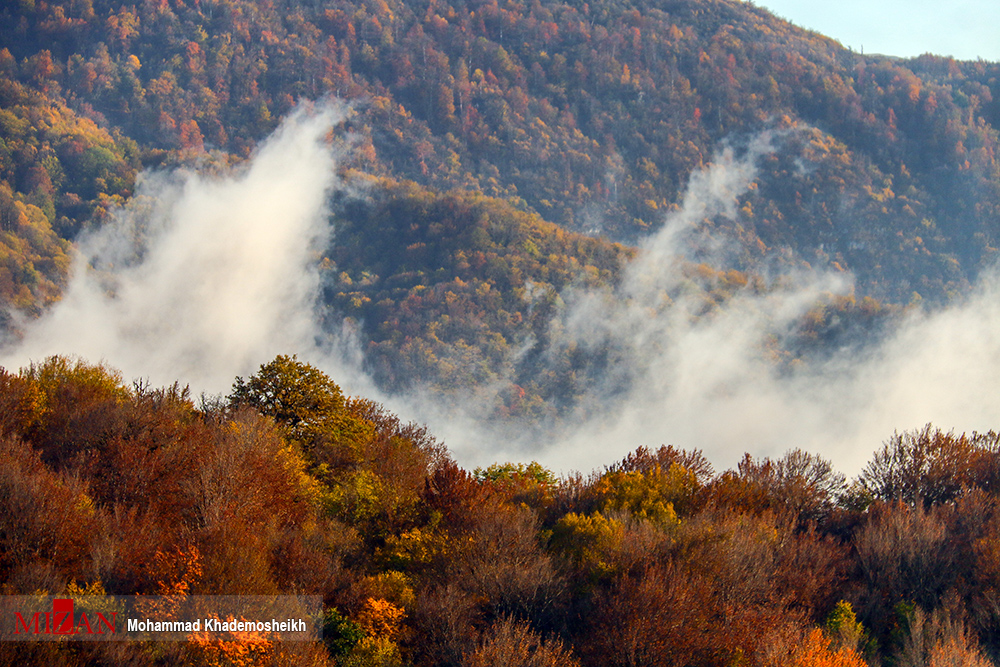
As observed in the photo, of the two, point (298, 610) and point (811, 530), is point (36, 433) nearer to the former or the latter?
point (298, 610)

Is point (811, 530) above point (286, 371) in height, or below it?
below

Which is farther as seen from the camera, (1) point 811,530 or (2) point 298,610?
(1) point 811,530

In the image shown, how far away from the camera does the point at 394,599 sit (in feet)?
161

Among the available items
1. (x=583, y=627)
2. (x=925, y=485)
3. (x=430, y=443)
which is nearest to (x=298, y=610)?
(x=583, y=627)

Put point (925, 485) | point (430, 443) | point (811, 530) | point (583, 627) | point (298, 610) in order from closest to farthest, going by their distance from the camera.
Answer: point (298, 610) → point (583, 627) → point (811, 530) → point (925, 485) → point (430, 443)

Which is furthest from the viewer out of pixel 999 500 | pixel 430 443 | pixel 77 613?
pixel 430 443

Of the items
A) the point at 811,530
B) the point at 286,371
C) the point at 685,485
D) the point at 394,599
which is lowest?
the point at 394,599

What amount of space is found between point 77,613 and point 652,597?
26360mm

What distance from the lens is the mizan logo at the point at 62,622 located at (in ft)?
115

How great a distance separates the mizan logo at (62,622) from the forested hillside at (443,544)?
738 millimetres

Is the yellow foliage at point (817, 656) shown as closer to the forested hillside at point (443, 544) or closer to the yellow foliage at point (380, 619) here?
the forested hillside at point (443, 544)

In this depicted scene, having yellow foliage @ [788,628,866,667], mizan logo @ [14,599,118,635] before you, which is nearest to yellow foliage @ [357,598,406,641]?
mizan logo @ [14,599,118,635]

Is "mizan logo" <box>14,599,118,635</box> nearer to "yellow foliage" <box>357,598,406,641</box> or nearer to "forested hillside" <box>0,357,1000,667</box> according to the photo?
"forested hillside" <box>0,357,1000,667</box>

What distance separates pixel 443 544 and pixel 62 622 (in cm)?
2485
